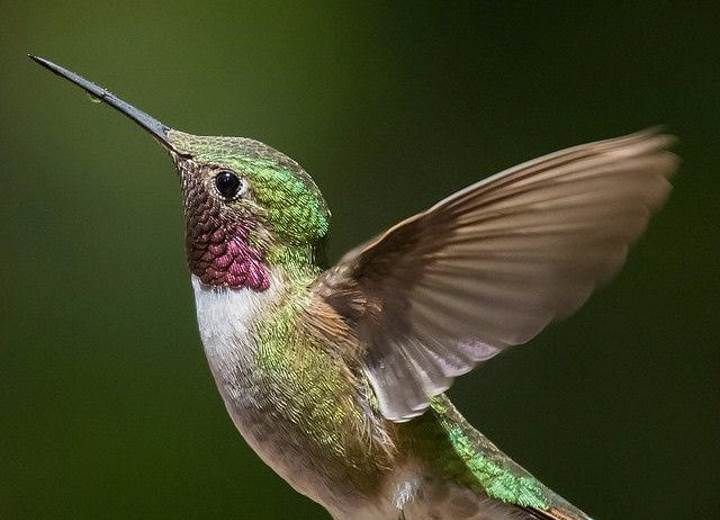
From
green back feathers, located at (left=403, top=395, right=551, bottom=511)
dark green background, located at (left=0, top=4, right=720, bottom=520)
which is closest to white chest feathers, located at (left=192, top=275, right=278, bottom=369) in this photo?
green back feathers, located at (left=403, top=395, right=551, bottom=511)

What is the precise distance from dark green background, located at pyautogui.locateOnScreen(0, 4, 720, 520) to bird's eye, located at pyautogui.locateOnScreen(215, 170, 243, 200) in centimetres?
122

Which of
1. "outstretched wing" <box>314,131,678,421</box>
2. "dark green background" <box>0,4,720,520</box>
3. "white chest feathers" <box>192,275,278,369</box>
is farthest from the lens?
"dark green background" <box>0,4,720,520</box>

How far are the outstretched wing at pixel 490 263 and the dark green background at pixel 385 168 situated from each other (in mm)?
1277

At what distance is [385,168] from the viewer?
2498 millimetres

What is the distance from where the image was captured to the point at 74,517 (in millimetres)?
2213

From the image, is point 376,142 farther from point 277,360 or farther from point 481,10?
point 277,360

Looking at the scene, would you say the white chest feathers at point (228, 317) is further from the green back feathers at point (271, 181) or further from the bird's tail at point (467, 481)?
the bird's tail at point (467, 481)

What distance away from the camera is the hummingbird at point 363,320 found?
37.3 inches

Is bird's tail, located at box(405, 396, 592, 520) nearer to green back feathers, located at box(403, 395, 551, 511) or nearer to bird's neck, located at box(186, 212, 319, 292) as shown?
green back feathers, located at box(403, 395, 551, 511)

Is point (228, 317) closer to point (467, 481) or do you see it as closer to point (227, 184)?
point (227, 184)

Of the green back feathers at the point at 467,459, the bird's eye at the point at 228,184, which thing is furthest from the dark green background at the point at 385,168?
the bird's eye at the point at 228,184

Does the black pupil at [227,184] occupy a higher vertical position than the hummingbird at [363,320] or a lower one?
higher

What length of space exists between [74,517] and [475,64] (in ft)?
3.84

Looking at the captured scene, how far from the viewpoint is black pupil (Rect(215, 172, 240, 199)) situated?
3.65 feet
